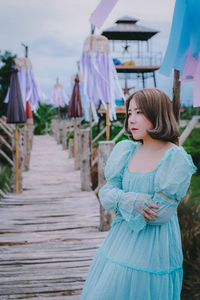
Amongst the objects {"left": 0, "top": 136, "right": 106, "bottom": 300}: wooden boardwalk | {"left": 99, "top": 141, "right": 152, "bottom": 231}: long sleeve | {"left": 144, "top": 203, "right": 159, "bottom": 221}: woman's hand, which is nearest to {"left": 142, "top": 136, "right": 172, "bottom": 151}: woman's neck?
{"left": 99, "top": 141, "right": 152, "bottom": 231}: long sleeve

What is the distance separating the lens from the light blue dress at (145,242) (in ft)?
4.94

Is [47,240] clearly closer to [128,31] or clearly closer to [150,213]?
[150,213]

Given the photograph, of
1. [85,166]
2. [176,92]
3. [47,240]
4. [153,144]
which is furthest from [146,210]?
[85,166]

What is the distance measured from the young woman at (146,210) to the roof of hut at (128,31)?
14.7 meters

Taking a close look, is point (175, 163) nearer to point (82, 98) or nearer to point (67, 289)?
point (67, 289)

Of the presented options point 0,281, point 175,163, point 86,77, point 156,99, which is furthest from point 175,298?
point 86,77

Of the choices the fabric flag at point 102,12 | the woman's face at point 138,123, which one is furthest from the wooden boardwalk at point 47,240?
the fabric flag at point 102,12

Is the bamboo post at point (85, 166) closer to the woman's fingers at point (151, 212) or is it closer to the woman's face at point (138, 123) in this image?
the woman's face at point (138, 123)

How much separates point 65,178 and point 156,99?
18.9 feet

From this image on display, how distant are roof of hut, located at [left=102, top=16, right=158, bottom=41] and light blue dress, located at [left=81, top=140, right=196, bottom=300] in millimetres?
14910

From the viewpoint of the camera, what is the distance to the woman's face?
166 cm

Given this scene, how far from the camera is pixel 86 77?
19.3 ft

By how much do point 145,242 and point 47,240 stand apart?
2.32 metres

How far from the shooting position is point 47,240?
3695 millimetres
